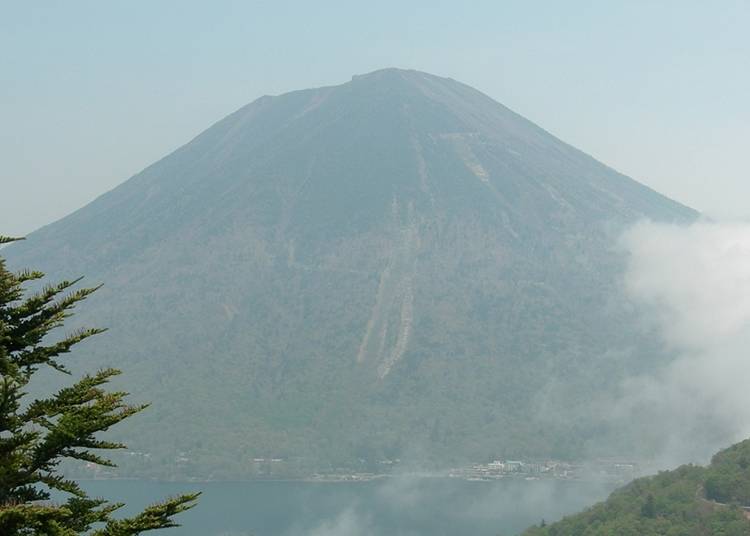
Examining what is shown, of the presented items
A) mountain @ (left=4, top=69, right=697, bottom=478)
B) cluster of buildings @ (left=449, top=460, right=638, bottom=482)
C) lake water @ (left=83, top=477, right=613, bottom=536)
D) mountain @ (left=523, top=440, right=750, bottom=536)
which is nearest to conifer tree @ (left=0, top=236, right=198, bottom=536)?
mountain @ (left=523, top=440, right=750, bottom=536)

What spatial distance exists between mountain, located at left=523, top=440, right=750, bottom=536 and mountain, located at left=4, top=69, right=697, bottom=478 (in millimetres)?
60064

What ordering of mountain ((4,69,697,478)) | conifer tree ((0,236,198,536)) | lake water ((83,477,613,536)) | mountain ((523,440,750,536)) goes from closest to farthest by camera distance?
conifer tree ((0,236,198,536))
mountain ((523,440,750,536))
lake water ((83,477,613,536))
mountain ((4,69,697,478))

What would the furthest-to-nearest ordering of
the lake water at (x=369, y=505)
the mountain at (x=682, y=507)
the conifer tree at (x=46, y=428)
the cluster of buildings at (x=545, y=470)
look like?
the cluster of buildings at (x=545, y=470)
the lake water at (x=369, y=505)
the mountain at (x=682, y=507)
the conifer tree at (x=46, y=428)

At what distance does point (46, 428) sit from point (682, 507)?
1608 inches

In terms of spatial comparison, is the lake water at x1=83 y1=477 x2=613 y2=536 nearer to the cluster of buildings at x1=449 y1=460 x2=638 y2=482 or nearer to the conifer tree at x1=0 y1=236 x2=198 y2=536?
the cluster of buildings at x1=449 y1=460 x2=638 y2=482

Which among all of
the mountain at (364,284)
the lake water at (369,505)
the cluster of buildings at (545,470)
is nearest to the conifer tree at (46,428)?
the lake water at (369,505)

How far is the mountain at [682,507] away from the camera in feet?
138

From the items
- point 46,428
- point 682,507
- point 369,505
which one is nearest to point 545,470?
point 369,505

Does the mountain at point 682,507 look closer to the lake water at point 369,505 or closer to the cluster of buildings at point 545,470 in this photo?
the lake water at point 369,505

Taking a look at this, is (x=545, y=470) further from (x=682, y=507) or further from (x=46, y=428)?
(x=46, y=428)

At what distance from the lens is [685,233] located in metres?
167

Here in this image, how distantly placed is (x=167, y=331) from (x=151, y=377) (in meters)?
12.2

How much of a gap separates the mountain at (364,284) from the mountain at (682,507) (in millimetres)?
60064

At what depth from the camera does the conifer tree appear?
26.9 ft
